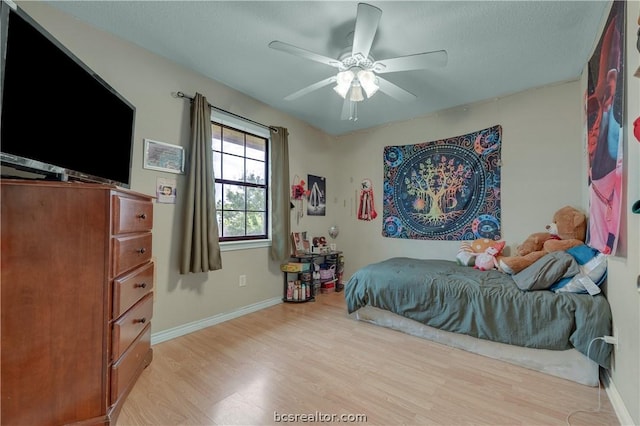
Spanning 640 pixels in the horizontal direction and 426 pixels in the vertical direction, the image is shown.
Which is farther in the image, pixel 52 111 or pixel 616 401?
pixel 616 401

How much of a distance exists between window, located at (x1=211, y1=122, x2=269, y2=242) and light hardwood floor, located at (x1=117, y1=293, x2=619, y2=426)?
1.20m

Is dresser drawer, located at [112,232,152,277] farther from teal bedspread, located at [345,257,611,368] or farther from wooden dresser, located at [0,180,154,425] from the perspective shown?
teal bedspread, located at [345,257,611,368]

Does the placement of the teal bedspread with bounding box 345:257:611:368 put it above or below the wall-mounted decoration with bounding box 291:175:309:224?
below

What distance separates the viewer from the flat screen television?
1.05m

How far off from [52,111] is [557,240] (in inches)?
141

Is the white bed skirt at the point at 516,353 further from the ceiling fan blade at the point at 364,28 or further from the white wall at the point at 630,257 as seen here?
the ceiling fan blade at the point at 364,28

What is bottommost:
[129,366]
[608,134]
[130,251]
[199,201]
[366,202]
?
[129,366]

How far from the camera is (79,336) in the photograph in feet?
3.78

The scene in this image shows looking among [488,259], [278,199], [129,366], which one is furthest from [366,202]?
[129,366]

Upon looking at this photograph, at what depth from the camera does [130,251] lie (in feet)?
4.61

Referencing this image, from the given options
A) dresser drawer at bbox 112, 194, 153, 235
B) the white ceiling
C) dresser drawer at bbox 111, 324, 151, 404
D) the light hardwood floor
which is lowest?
the light hardwood floor

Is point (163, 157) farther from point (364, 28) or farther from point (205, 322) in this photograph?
point (364, 28)

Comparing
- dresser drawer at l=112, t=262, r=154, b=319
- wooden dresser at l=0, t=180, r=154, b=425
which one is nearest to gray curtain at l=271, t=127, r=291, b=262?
dresser drawer at l=112, t=262, r=154, b=319

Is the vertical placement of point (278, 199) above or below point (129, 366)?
above
